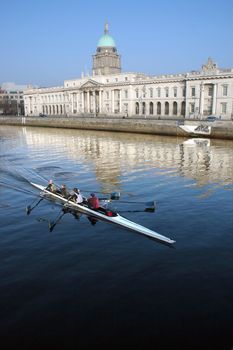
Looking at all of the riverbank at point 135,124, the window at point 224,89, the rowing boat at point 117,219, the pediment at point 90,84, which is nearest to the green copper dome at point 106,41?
the pediment at point 90,84

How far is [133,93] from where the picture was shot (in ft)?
373

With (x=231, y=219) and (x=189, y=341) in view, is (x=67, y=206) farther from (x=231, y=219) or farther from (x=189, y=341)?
(x=189, y=341)

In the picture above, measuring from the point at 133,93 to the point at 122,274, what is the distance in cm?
10599

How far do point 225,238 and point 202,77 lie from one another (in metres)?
80.3

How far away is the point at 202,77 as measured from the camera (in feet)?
290

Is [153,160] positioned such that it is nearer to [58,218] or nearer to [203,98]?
[58,218]

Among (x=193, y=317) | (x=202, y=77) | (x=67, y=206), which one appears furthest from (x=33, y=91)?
(x=193, y=317)

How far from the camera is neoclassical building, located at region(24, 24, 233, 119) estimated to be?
86812mm

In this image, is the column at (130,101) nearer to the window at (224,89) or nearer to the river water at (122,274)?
the window at (224,89)

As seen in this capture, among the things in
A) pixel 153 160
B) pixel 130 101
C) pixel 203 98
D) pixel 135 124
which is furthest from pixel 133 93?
pixel 153 160

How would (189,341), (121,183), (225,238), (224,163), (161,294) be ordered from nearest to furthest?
(189,341) → (161,294) → (225,238) → (121,183) → (224,163)

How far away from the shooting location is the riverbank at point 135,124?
58.8 meters

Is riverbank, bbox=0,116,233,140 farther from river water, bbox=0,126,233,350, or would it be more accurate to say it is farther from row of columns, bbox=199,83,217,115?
river water, bbox=0,126,233,350

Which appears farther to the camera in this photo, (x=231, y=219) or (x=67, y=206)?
(x=67, y=206)
